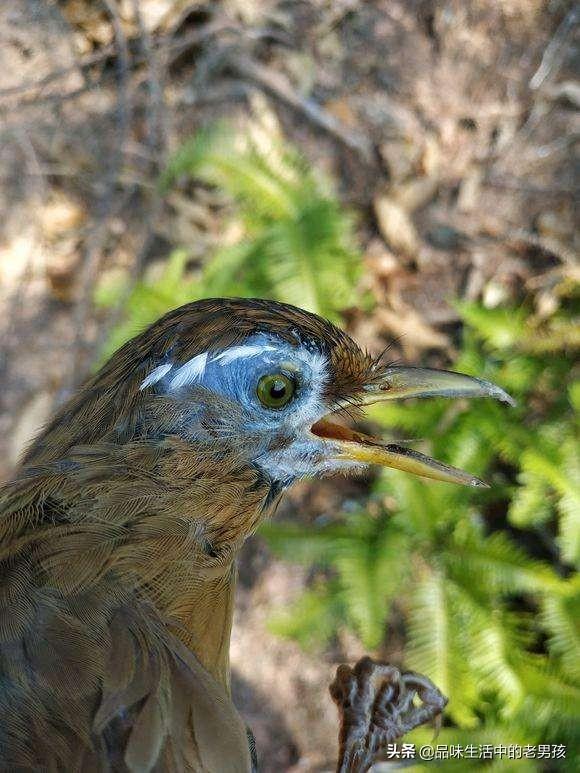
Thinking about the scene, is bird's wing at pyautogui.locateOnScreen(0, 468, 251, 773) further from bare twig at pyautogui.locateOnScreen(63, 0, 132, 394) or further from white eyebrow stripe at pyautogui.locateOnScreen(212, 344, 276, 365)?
bare twig at pyautogui.locateOnScreen(63, 0, 132, 394)

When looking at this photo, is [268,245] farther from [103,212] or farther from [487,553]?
[487,553]

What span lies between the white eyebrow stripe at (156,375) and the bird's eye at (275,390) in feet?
0.80

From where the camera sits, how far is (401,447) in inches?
80.2

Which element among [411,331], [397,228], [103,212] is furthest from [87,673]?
[103,212]

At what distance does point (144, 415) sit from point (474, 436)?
2703 mm

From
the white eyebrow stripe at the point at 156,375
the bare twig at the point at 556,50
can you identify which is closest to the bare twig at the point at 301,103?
the bare twig at the point at 556,50

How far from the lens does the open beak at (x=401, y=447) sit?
6.50ft

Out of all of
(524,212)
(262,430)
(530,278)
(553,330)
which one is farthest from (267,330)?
(524,212)

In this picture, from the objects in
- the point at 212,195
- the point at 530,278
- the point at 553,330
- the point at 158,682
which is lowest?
the point at 158,682

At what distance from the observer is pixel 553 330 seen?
4367mm

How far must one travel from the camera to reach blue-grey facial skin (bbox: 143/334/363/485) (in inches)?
74.9

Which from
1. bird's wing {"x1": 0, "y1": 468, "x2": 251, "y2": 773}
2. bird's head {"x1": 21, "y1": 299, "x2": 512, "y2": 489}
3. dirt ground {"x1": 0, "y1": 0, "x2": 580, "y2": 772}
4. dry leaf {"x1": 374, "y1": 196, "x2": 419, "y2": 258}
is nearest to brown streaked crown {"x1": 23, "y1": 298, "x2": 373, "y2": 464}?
Result: bird's head {"x1": 21, "y1": 299, "x2": 512, "y2": 489}

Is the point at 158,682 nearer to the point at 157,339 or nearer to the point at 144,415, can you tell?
the point at 144,415

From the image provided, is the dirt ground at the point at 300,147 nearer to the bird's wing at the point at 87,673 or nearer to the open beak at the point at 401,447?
the open beak at the point at 401,447
